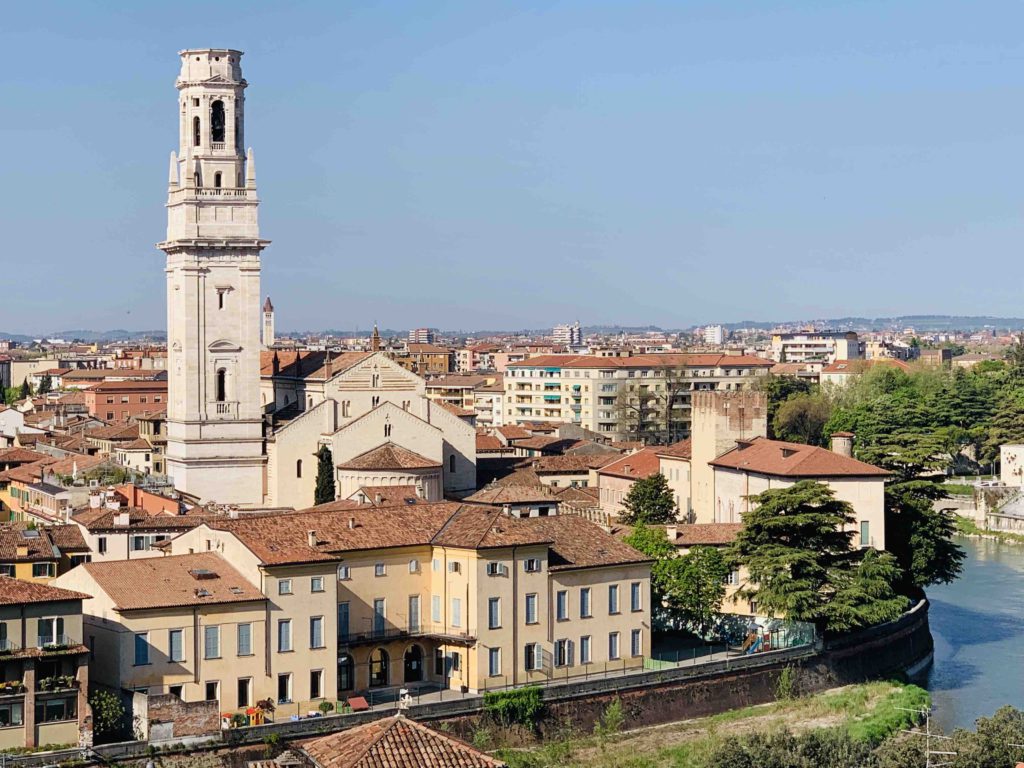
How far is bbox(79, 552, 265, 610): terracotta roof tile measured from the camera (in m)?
30.0

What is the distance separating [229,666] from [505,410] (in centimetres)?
7003

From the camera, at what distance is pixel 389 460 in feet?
164

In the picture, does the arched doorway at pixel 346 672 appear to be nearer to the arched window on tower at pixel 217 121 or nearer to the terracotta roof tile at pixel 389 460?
the terracotta roof tile at pixel 389 460

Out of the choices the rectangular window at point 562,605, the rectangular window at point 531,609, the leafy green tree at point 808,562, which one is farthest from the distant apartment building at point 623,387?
the rectangular window at point 531,609

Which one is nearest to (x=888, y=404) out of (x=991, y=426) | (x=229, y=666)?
(x=991, y=426)

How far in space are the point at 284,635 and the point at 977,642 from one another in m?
19.3

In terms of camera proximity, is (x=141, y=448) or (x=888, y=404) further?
(x=888, y=404)

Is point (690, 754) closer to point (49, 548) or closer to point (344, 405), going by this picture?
point (49, 548)

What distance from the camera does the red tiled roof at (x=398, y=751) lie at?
18.9 meters

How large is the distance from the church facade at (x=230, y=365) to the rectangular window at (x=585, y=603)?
1718cm

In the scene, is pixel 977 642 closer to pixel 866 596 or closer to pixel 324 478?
pixel 866 596

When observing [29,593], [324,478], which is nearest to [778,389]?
[324,478]

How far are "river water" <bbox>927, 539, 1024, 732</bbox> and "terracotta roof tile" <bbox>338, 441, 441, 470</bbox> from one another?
1386cm

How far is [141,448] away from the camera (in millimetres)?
58812
